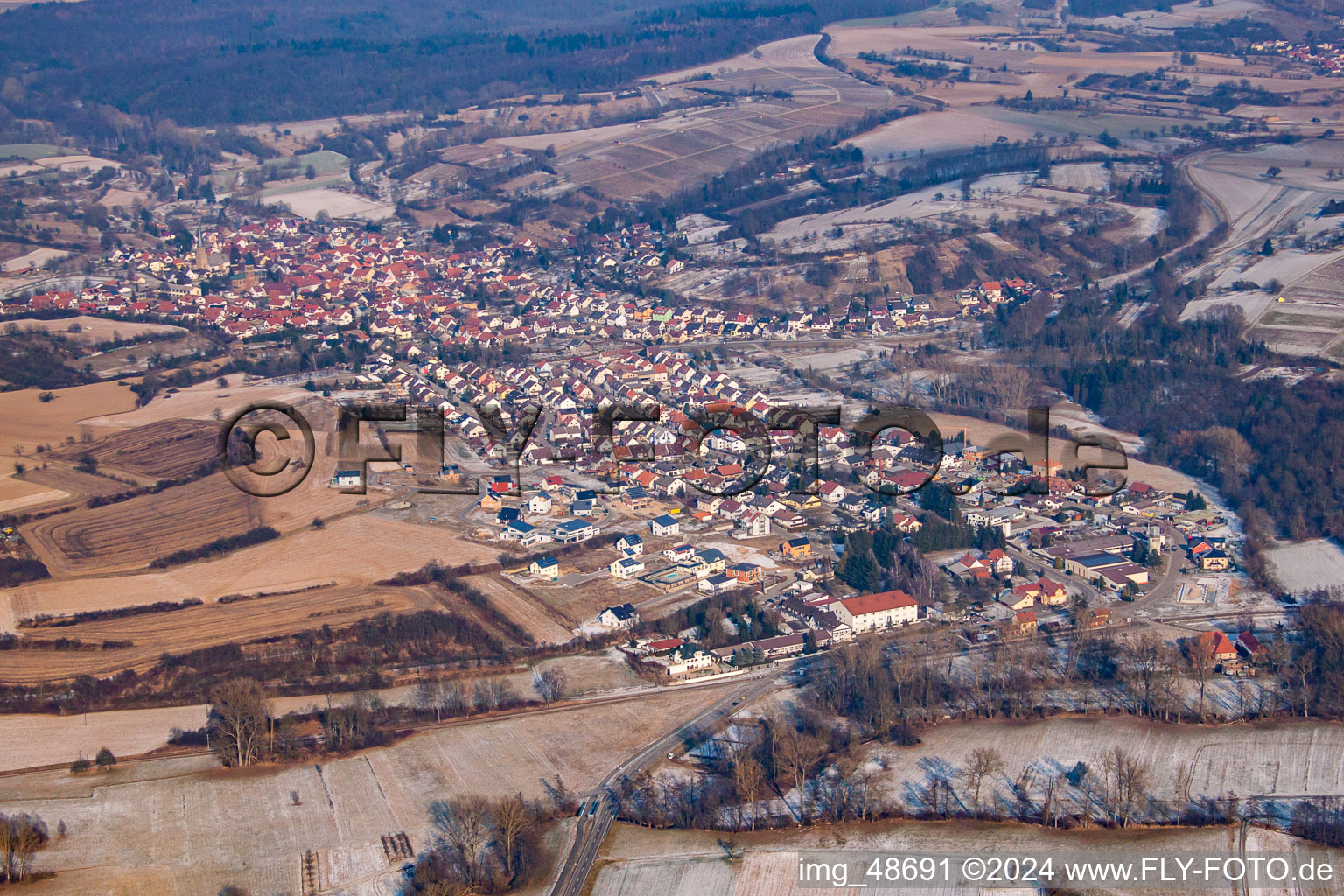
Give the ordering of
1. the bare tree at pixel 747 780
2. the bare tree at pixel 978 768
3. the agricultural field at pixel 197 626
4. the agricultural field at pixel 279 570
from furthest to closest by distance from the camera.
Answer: the agricultural field at pixel 279 570, the agricultural field at pixel 197 626, the bare tree at pixel 978 768, the bare tree at pixel 747 780

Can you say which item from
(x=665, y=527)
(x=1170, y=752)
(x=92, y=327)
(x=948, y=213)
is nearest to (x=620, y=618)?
(x=665, y=527)

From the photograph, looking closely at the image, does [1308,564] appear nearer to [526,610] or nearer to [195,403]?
[526,610]

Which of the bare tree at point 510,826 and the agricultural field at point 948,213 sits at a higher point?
the agricultural field at point 948,213

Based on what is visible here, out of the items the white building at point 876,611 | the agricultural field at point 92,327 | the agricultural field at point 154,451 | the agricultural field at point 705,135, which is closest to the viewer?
the white building at point 876,611

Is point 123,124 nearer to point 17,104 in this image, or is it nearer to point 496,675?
point 17,104

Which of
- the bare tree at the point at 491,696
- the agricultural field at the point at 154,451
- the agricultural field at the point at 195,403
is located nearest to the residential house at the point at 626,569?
the bare tree at the point at 491,696

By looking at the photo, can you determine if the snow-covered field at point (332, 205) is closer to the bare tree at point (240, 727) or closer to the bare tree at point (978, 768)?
the bare tree at point (240, 727)

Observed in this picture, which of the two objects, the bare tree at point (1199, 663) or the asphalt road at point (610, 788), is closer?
the asphalt road at point (610, 788)
